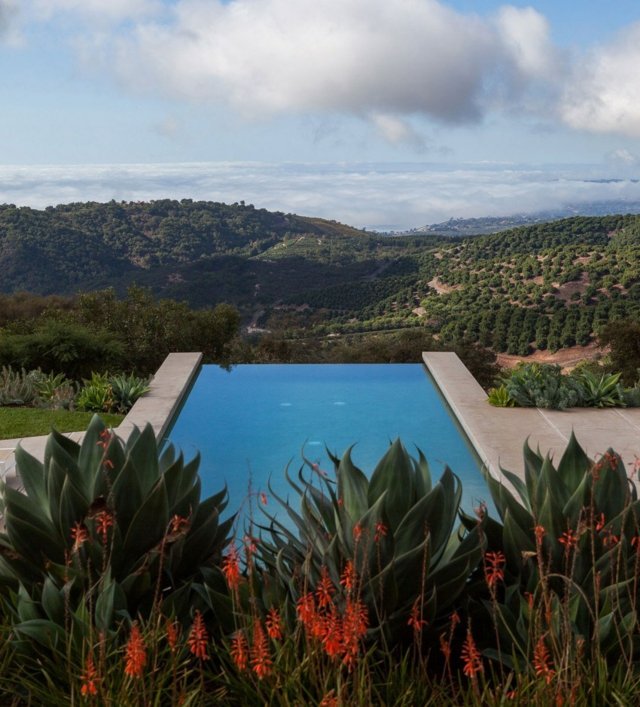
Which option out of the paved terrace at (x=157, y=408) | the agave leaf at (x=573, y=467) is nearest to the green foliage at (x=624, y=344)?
the paved terrace at (x=157, y=408)

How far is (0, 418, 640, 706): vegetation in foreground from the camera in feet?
6.49

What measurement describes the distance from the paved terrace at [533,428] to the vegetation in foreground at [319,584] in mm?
2973

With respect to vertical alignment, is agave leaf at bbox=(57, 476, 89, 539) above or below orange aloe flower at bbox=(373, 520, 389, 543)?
below

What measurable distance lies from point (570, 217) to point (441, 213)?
1657 centimetres

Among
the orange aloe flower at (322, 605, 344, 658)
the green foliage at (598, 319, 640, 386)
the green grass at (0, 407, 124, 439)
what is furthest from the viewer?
the green foliage at (598, 319, 640, 386)

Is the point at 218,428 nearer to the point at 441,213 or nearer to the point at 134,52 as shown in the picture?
the point at 134,52

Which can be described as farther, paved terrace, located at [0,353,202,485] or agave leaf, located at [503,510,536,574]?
paved terrace, located at [0,353,202,485]

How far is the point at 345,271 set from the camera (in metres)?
40.0

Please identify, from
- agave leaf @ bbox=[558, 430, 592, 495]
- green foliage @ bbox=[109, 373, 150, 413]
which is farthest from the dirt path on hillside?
agave leaf @ bbox=[558, 430, 592, 495]

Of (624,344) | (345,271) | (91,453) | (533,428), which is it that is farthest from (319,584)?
(345,271)

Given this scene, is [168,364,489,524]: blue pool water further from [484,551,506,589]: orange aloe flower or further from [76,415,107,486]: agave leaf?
[484,551,506,589]: orange aloe flower

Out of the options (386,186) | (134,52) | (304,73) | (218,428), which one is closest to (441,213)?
(386,186)

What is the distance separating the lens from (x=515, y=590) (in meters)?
2.35

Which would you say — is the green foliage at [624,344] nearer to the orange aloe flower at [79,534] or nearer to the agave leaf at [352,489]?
the agave leaf at [352,489]
